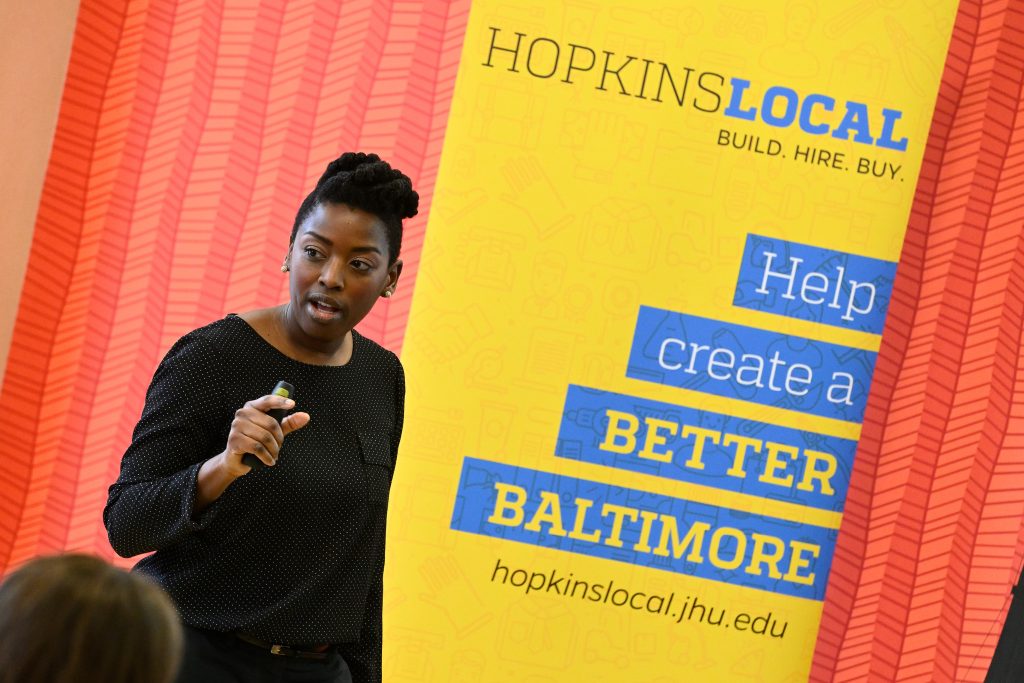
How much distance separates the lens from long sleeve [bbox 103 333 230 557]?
1848 mm

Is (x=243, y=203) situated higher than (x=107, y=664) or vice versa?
(x=243, y=203)

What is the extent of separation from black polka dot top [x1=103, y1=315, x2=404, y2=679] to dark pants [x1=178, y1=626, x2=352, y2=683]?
35 mm

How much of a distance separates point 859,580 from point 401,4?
1966 mm

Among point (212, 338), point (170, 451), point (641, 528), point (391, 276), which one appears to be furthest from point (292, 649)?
point (641, 528)

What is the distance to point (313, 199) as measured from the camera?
2133 mm

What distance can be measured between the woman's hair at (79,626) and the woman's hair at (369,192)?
111 centimetres

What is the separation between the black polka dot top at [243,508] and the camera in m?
1.89

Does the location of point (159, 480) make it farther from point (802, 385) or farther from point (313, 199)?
point (802, 385)

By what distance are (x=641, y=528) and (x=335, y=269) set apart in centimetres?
151

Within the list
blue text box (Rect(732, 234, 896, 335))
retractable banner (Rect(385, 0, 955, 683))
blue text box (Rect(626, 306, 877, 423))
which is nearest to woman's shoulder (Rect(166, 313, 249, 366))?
retractable banner (Rect(385, 0, 955, 683))

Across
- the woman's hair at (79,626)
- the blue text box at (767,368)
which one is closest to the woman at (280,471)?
the woman's hair at (79,626)

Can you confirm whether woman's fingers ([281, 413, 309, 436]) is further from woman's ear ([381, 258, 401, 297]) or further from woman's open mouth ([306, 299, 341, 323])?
woman's ear ([381, 258, 401, 297])

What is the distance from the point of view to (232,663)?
1934 millimetres

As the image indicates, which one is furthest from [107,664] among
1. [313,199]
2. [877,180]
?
[877,180]
